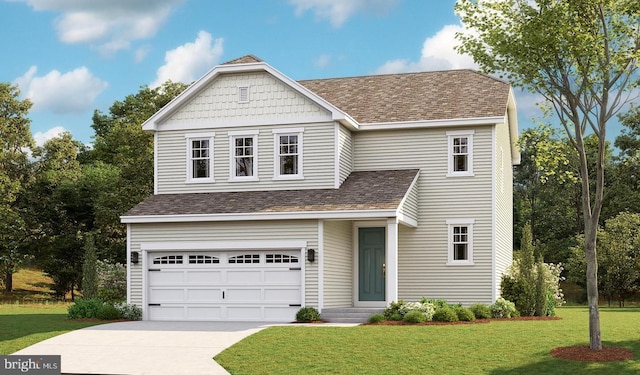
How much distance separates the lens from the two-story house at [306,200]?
82.5 feet

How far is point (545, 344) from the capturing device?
58.7 ft

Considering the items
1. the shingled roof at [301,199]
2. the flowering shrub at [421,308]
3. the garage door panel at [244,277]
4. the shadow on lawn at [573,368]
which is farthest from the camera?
the garage door panel at [244,277]

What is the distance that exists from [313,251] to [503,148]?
32.8ft

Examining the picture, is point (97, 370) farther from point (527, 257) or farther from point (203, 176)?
point (527, 257)

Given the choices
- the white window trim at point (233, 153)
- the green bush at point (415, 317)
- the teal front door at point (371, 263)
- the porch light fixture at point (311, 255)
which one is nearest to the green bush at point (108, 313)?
the white window trim at point (233, 153)

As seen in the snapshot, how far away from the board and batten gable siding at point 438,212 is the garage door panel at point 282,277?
14.5ft

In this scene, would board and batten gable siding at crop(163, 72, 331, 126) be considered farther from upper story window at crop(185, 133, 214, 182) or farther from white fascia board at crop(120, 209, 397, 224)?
white fascia board at crop(120, 209, 397, 224)

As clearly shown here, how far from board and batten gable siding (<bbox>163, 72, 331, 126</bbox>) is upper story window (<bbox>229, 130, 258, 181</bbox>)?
1.62 ft

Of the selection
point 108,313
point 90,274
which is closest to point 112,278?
point 90,274

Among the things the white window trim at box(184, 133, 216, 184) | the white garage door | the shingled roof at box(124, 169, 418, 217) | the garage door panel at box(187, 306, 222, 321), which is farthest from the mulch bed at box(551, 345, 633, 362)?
the white window trim at box(184, 133, 216, 184)

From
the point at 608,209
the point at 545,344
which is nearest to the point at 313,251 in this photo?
the point at 545,344

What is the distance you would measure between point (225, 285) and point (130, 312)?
122 inches

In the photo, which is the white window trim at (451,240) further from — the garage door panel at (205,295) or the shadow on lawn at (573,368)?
the shadow on lawn at (573,368)

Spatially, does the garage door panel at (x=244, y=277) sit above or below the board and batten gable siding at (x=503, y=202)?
below
